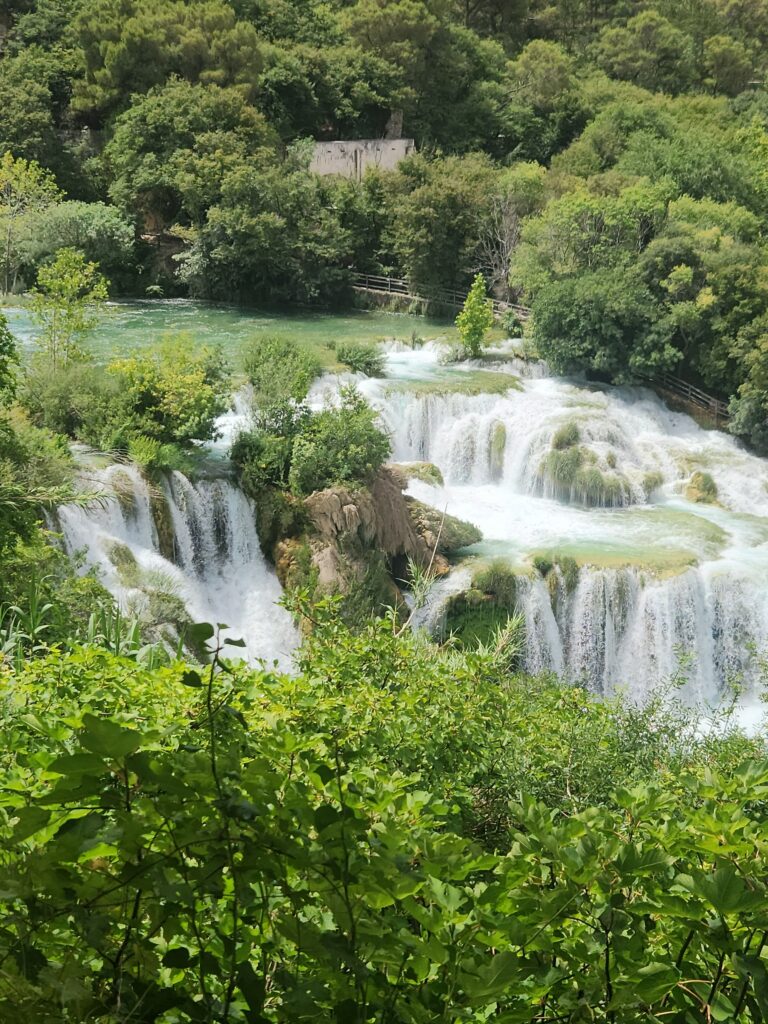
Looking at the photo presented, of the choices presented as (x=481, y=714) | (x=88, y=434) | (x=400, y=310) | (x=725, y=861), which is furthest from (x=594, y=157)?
(x=725, y=861)

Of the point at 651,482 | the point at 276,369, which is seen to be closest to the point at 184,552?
the point at 276,369

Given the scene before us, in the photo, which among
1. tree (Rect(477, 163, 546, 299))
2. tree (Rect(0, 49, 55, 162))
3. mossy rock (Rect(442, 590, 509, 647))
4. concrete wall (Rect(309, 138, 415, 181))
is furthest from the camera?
concrete wall (Rect(309, 138, 415, 181))

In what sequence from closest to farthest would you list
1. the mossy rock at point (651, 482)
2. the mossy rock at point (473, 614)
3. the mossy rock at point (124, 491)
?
1. the mossy rock at point (124, 491)
2. the mossy rock at point (473, 614)
3. the mossy rock at point (651, 482)

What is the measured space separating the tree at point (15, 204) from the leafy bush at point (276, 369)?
31.3 feet

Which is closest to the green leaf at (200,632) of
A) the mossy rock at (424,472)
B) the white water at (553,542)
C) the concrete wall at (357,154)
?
the white water at (553,542)

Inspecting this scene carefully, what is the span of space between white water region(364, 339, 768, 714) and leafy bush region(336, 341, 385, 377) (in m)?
0.47

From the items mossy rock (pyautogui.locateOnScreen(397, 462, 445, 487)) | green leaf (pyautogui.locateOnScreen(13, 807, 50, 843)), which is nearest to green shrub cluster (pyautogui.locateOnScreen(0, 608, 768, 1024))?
green leaf (pyautogui.locateOnScreen(13, 807, 50, 843))

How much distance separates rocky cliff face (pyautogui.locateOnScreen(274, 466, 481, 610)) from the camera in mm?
11602

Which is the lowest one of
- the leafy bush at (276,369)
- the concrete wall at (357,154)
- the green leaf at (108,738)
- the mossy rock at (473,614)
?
the mossy rock at (473,614)

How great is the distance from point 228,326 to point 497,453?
8.56 meters

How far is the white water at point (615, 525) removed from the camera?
12430 millimetres

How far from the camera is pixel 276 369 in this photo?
12.9 metres

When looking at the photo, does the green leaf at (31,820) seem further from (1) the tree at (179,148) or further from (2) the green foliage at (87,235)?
(1) the tree at (179,148)

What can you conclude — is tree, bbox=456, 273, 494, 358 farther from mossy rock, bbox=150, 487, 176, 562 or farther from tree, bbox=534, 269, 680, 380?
mossy rock, bbox=150, 487, 176, 562
